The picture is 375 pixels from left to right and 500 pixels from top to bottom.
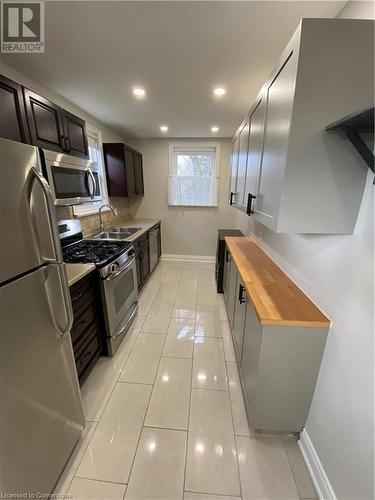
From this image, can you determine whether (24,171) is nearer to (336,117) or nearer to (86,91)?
(336,117)

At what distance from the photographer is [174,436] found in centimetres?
140

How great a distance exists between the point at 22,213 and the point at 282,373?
158 cm

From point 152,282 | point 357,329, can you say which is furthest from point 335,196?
point 152,282

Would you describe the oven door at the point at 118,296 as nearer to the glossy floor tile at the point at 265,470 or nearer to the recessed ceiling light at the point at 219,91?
the glossy floor tile at the point at 265,470

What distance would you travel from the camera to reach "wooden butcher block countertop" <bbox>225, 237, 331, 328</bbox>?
1177mm

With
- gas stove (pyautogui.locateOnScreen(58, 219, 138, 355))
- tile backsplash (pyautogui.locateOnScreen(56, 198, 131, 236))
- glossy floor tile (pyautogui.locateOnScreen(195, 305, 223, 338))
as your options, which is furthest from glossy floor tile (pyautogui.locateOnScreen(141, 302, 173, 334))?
tile backsplash (pyautogui.locateOnScreen(56, 198, 131, 236))

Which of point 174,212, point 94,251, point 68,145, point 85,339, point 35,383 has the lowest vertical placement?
point 85,339

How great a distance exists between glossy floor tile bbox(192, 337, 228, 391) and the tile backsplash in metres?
2.09

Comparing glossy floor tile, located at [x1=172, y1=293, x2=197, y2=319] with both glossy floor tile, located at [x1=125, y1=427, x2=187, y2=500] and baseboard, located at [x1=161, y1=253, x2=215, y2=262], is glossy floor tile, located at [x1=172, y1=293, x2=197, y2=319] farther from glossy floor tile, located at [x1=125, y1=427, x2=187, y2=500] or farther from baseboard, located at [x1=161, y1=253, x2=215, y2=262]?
baseboard, located at [x1=161, y1=253, x2=215, y2=262]

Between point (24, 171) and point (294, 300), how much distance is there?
1.63m

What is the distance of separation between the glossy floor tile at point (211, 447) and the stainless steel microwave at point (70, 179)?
6.30 ft

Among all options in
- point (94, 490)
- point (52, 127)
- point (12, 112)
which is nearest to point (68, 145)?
point (52, 127)

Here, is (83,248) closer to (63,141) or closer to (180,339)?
(63,141)

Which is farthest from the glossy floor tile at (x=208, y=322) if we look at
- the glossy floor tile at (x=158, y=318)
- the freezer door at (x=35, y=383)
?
the freezer door at (x=35, y=383)
